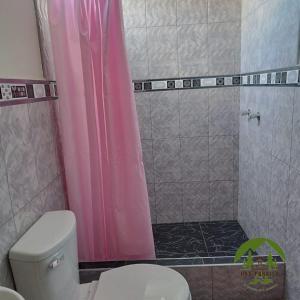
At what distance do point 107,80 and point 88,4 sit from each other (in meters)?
0.40

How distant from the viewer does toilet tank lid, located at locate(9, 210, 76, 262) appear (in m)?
1.17

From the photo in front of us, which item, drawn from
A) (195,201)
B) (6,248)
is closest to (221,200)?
(195,201)

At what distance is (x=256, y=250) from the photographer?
217 centimetres

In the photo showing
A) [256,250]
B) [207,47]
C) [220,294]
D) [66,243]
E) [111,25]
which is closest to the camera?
[66,243]

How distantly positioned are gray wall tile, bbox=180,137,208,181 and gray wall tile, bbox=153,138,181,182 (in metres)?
0.05

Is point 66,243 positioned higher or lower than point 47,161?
lower

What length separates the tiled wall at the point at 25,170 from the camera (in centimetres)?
121

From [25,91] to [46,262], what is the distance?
0.80m

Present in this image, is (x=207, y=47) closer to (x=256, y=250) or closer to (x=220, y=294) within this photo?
(x=256, y=250)

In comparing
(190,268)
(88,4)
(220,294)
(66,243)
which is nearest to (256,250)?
(220,294)

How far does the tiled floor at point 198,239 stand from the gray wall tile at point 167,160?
450 millimetres

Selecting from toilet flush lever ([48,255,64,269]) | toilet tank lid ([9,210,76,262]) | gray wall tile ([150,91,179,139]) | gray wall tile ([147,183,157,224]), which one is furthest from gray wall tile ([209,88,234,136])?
toilet flush lever ([48,255,64,269])

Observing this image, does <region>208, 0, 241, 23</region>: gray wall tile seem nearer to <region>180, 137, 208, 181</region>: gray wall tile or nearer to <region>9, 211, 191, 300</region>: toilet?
<region>180, 137, 208, 181</region>: gray wall tile

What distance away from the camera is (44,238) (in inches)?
49.6
